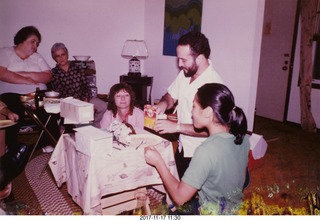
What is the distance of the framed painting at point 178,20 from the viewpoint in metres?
4.19

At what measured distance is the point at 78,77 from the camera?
379 centimetres

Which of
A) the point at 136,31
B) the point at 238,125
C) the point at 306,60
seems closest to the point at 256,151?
the point at 306,60

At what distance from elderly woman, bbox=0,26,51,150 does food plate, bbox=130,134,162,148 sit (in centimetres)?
201

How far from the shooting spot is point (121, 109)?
2648 mm

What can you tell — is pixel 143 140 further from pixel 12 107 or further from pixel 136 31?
pixel 136 31

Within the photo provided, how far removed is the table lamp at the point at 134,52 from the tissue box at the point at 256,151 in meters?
2.52

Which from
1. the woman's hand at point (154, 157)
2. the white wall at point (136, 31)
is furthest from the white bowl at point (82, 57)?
the woman's hand at point (154, 157)

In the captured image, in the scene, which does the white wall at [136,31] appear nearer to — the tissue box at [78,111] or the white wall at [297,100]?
the white wall at [297,100]

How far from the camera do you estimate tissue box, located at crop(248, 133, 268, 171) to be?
3.23 metres

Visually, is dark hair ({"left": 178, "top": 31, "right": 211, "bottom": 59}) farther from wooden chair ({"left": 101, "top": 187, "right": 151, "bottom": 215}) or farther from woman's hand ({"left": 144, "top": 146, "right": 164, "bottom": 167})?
wooden chair ({"left": 101, "top": 187, "right": 151, "bottom": 215})

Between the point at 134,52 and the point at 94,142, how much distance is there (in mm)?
3841

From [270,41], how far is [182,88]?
3.68 m

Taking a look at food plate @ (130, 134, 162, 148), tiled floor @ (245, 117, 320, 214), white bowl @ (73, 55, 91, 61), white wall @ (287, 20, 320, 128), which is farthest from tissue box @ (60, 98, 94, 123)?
white wall @ (287, 20, 320, 128)

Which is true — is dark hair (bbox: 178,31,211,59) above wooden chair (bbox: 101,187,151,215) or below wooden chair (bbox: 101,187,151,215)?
above
